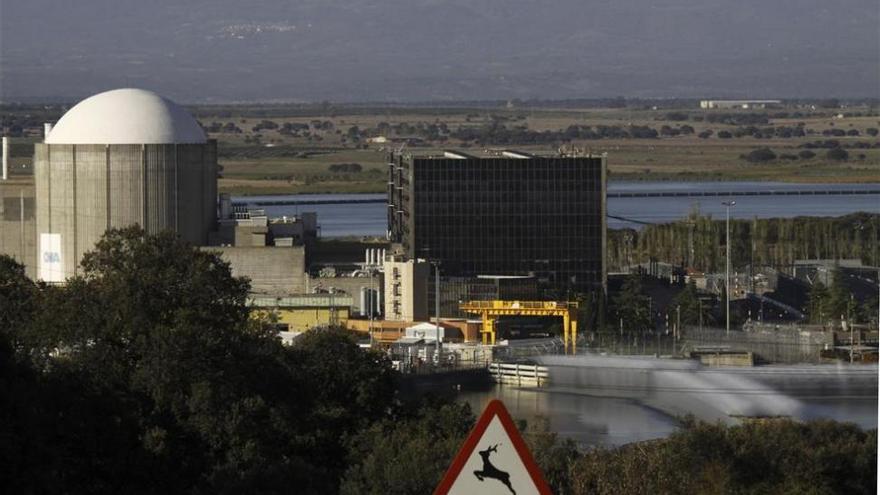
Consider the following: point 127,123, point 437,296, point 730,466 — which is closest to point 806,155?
point 437,296

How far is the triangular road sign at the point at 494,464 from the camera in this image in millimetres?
9828

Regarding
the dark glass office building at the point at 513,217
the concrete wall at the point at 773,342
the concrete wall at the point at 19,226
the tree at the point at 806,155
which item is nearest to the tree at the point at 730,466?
the concrete wall at the point at 773,342

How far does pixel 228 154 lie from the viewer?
144 meters

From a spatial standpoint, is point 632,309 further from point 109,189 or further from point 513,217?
point 109,189

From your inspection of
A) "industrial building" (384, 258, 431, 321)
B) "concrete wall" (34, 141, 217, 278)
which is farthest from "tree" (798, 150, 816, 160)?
"concrete wall" (34, 141, 217, 278)

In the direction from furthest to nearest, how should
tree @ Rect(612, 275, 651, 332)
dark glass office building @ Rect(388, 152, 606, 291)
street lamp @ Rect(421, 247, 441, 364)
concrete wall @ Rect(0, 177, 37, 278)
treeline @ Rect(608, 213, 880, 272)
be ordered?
1. treeline @ Rect(608, 213, 880, 272)
2. dark glass office building @ Rect(388, 152, 606, 291)
3. tree @ Rect(612, 275, 651, 332)
4. concrete wall @ Rect(0, 177, 37, 278)
5. street lamp @ Rect(421, 247, 441, 364)

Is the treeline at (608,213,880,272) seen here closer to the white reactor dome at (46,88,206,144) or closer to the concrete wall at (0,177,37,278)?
the white reactor dome at (46,88,206,144)

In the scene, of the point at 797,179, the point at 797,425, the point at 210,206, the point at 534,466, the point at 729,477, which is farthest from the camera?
the point at 797,179

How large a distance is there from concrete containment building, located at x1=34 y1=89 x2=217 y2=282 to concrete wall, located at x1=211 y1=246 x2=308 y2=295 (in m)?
1.04

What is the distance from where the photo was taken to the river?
300 feet

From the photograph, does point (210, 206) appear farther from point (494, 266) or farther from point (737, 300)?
point (737, 300)

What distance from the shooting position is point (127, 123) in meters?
46.3

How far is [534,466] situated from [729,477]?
11223 millimetres

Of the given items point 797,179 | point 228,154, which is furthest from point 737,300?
point 228,154
